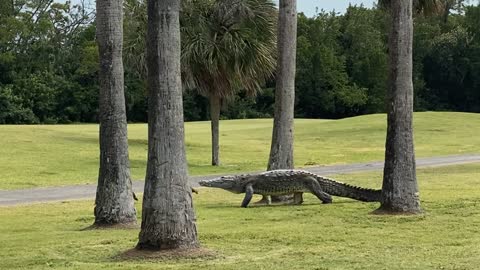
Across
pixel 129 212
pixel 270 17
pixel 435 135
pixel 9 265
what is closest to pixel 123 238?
pixel 129 212

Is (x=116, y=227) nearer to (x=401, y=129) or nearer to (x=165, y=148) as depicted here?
(x=165, y=148)

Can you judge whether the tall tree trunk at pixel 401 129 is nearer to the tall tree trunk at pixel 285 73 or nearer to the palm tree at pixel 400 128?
the palm tree at pixel 400 128

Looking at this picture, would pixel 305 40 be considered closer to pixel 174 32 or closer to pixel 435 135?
pixel 435 135

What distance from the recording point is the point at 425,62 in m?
77.1

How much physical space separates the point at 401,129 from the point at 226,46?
1451 cm

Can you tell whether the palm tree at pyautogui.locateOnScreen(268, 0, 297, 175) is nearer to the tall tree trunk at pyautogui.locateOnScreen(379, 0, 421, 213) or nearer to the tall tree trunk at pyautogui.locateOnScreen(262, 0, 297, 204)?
the tall tree trunk at pyautogui.locateOnScreen(262, 0, 297, 204)

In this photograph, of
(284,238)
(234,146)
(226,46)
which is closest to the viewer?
(284,238)

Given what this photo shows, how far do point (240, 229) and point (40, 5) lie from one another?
215 ft

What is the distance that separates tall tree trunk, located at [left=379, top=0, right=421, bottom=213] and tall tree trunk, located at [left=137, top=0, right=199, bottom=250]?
4.83 metres

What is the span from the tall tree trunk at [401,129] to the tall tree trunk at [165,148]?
483 cm

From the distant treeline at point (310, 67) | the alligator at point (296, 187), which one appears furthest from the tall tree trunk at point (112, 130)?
the distant treeline at point (310, 67)

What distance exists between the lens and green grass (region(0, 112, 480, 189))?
25.6 metres

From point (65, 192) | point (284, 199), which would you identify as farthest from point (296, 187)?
point (65, 192)

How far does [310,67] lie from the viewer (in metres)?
75.1
